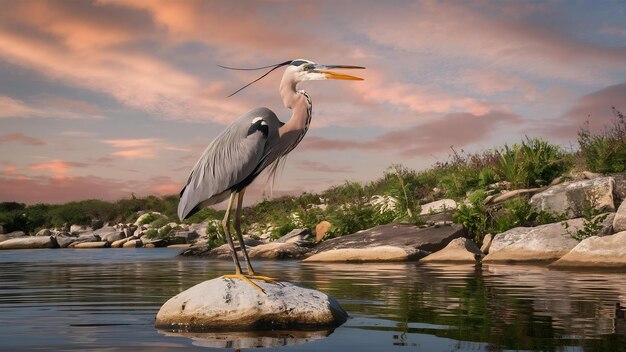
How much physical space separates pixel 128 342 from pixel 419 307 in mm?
3420

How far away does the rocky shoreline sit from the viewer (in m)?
13.7

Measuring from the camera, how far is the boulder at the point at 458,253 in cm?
1576

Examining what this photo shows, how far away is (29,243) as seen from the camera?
105 ft

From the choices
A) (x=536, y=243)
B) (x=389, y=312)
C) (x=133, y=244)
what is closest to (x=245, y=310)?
(x=389, y=312)

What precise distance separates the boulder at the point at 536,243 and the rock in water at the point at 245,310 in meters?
9.26

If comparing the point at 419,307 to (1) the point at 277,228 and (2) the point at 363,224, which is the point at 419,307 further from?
(1) the point at 277,228

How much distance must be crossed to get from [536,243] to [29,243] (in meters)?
24.1

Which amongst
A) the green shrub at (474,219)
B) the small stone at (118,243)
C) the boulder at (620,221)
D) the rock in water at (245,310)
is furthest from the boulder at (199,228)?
the rock in water at (245,310)

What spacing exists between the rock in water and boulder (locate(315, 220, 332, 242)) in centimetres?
1380

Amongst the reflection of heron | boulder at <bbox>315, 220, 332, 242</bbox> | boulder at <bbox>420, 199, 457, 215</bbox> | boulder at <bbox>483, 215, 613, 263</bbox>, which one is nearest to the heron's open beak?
the reflection of heron

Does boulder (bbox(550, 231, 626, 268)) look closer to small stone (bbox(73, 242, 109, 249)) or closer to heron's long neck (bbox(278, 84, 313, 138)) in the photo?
heron's long neck (bbox(278, 84, 313, 138))

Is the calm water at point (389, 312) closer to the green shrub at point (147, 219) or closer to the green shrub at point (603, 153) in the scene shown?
the green shrub at point (603, 153)

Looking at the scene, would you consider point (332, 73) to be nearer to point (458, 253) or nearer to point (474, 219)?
point (458, 253)

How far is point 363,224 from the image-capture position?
813 inches
